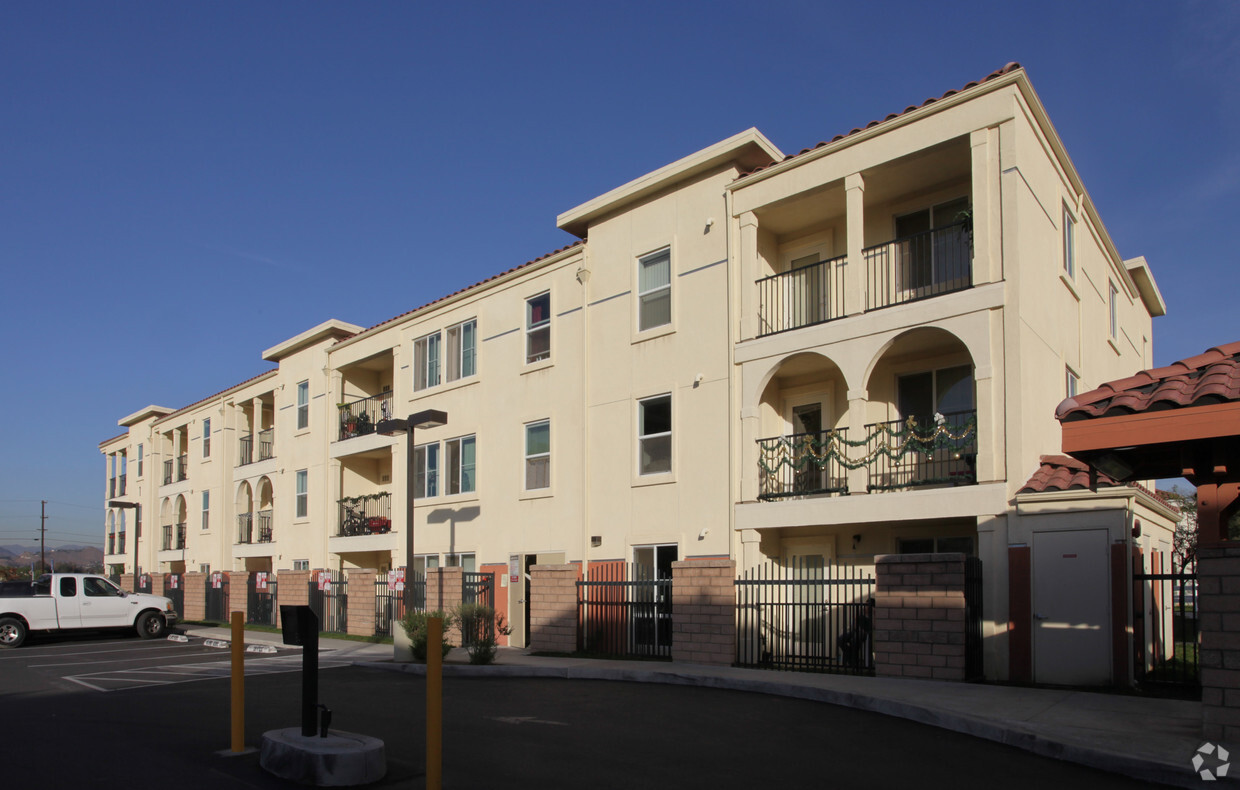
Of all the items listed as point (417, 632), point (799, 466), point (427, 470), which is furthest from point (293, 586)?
point (799, 466)

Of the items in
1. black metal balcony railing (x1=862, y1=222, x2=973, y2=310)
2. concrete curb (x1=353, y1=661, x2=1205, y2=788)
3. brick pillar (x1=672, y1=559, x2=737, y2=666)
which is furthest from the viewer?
black metal balcony railing (x1=862, y1=222, x2=973, y2=310)

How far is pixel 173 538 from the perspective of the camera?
4456 cm

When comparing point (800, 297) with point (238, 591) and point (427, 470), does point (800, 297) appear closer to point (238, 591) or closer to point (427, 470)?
point (427, 470)

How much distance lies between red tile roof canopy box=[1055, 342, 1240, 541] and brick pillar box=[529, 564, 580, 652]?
11580 millimetres

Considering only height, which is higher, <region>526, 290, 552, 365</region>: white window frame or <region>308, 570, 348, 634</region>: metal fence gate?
<region>526, 290, 552, 365</region>: white window frame

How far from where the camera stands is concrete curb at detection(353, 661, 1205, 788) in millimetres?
8234

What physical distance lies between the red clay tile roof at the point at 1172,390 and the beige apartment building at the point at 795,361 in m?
5.25

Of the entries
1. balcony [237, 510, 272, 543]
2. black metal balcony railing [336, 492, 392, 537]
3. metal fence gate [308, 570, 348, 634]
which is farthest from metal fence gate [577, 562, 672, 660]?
balcony [237, 510, 272, 543]

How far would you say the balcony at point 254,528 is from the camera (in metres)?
36.5

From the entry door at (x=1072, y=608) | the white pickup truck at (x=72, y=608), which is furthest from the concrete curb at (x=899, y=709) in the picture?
the white pickup truck at (x=72, y=608)

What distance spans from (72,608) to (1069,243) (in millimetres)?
25220

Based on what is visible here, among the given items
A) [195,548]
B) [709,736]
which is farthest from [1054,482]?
[195,548]

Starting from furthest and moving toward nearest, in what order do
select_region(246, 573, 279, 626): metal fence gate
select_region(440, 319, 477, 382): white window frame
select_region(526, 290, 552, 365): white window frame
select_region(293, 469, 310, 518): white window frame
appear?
select_region(293, 469, 310, 518): white window frame
select_region(246, 573, 279, 626): metal fence gate
select_region(440, 319, 477, 382): white window frame
select_region(526, 290, 552, 365): white window frame

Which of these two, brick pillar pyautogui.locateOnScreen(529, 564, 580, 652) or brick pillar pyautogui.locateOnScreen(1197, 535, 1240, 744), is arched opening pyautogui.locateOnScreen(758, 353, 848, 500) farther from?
brick pillar pyautogui.locateOnScreen(1197, 535, 1240, 744)
